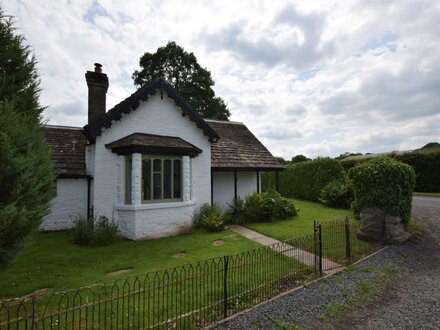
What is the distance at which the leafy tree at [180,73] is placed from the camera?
32.5 m

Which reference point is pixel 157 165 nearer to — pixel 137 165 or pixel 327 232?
pixel 137 165

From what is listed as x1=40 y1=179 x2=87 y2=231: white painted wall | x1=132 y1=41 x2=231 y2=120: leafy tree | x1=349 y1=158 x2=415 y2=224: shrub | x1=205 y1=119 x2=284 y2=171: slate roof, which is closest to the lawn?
x1=40 y1=179 x2=87 y2=231: white painted wall

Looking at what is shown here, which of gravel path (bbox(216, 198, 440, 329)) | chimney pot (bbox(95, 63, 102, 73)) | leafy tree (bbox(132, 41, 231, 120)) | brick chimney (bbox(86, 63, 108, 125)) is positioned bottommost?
gravel path (bbox(216, 198, 440, 329))

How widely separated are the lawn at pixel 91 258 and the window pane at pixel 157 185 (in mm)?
1826

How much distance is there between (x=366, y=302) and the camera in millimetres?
5719

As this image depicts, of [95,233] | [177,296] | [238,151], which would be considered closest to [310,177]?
[238,151]

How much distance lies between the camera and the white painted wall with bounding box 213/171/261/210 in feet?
49.1

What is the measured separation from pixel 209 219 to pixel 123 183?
3963 mm

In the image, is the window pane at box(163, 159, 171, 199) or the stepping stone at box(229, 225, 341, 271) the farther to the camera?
the window pane at box(163, 159, 171, 199)

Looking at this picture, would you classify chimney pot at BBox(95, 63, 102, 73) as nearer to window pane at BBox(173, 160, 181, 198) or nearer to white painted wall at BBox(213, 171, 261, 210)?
window pane at BBox(173, 160, 181, 198)

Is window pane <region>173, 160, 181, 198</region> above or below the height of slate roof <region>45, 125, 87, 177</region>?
below

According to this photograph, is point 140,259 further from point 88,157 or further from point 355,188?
point 355,188

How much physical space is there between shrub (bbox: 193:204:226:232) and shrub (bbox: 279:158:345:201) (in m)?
10.2

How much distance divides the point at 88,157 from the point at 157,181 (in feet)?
13.0
